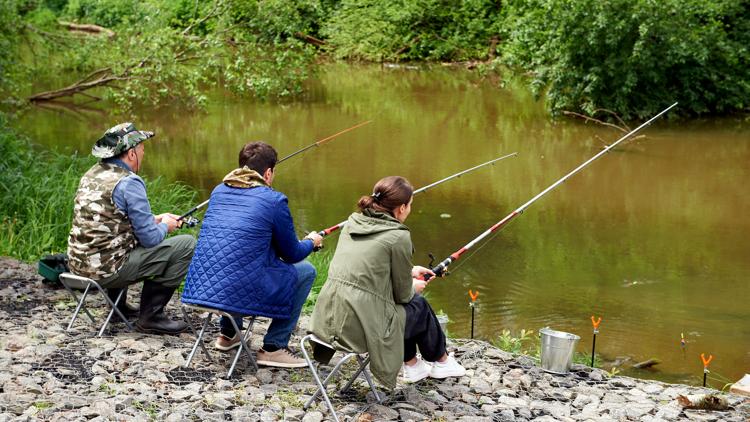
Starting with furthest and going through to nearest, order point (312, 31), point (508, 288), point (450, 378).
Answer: point (312, 31)
point (508, 288)
point (450, 378)

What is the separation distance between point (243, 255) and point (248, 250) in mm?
31

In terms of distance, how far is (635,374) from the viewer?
5902mm

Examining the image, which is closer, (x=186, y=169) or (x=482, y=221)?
(x=482, y=221)

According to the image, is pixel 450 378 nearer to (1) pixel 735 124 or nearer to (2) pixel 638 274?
(2) pixel 638 274

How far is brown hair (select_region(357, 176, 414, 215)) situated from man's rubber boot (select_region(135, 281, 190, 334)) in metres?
1.38

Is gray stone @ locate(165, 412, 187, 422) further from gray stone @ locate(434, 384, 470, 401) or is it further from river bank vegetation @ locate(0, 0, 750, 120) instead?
river bank vegetation @ locate(0, 0, 750, 120)

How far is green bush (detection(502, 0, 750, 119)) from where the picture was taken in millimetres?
14258

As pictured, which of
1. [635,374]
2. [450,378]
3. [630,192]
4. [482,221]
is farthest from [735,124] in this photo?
[450,378]

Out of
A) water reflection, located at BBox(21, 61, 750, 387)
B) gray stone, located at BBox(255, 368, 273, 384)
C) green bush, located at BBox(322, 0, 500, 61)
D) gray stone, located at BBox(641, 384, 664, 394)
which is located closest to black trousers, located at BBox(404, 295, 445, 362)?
gray stone, located at BBox(255, 368, 273, 384)

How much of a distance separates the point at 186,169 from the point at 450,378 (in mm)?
7563

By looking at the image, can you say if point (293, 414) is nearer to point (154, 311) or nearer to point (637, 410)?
point (154, 311)

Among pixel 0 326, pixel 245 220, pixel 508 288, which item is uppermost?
pixel 245 220

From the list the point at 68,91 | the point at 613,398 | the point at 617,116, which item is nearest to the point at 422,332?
the point at 613,398

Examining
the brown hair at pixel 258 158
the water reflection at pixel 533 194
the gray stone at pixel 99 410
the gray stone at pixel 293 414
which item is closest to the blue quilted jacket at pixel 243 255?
the brown hair at pixel 258 158
